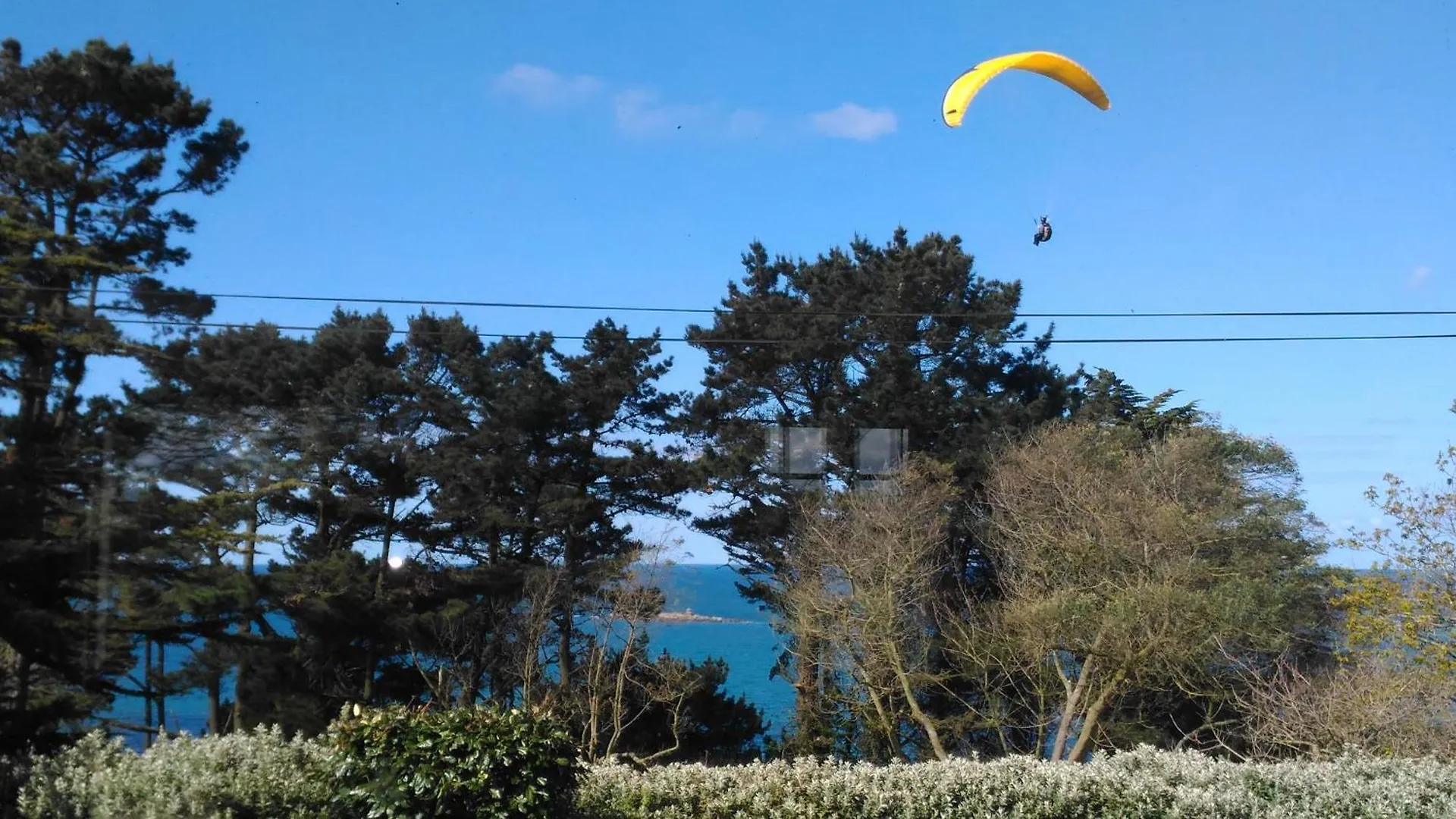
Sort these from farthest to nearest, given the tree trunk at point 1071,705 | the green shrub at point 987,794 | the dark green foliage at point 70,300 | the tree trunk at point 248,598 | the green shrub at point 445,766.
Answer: the tree trunk at point 1071,705 < the tree trunk at point 248,598 < the dark green foliage at point 70,300 < the green shrub at point 987,794 < the green shrub at point 445,766

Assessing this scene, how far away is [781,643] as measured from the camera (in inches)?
683

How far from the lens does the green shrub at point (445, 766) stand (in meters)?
4.98

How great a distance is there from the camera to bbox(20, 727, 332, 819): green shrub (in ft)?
16.6

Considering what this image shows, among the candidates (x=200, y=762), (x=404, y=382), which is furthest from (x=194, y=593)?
(x=200, y=762)

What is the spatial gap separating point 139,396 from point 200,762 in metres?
6.35

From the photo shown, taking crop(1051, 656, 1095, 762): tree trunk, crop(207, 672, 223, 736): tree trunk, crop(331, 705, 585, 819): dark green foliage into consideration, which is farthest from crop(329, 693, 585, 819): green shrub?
crop(1051, 656, 1095, 762): tree trunk

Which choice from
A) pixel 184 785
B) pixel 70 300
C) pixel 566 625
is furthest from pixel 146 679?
pixel 184 785

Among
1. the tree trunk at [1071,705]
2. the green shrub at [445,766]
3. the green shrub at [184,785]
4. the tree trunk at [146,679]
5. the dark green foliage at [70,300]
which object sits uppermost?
the dark green foliage at [70,300]

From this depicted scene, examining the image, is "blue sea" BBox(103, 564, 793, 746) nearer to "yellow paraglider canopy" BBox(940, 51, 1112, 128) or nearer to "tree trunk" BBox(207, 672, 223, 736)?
"tree trunk" BBox(207, 672, 223, 736)

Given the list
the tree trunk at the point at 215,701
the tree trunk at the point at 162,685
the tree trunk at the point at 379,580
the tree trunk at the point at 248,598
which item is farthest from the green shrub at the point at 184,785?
the tree trunk at the point at 379,580

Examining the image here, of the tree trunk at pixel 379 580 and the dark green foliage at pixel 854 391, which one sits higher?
the dark green foliage at pixel 854 391

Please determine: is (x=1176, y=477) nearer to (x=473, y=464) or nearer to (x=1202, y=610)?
(x=1202, y=610)

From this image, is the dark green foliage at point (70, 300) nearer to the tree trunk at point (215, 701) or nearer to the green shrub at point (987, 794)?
the tree trunk at point (215, 701)

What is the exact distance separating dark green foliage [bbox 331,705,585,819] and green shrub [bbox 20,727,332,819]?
0.23 m
